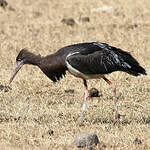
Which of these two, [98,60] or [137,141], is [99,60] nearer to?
[98,60]

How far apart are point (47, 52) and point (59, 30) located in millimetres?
2682

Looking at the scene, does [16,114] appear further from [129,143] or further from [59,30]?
[59,30]

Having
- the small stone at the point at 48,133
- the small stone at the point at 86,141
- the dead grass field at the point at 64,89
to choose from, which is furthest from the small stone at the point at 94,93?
the small stone at the point at 86,141

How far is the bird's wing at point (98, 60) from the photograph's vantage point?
7.98 metres

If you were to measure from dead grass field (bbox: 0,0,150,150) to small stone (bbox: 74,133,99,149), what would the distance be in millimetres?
79

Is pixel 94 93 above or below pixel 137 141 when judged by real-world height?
below

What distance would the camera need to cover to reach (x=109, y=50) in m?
8.23

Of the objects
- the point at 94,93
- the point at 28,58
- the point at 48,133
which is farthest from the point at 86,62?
the point at 94,93

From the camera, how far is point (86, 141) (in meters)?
6.77

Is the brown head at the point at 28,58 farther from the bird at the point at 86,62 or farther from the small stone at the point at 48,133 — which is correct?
the small stone at the point at 48,133

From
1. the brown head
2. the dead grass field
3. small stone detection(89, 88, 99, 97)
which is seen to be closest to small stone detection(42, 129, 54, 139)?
the dead grass field

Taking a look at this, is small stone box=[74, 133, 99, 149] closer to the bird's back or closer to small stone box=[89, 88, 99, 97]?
the bird's back

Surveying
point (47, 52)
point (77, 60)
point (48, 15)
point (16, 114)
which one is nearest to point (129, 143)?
point (77, 60)

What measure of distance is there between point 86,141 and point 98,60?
166 centimetres
